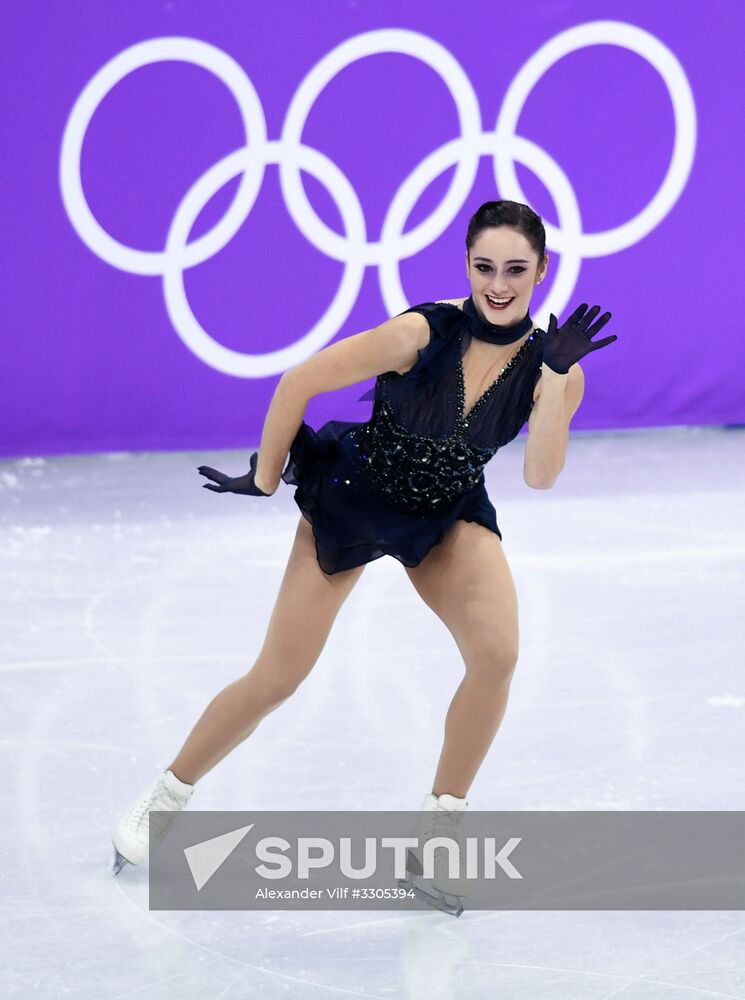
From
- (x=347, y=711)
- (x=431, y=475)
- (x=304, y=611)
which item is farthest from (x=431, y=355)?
(x=347, y=711)

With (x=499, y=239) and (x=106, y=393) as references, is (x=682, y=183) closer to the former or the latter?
(x=106, y=393)

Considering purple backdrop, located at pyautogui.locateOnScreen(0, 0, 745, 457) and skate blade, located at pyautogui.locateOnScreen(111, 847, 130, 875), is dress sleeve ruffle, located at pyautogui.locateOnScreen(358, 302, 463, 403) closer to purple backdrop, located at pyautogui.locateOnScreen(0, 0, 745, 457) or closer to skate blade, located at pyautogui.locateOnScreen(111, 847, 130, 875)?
skate blade, located at pyautogui.locateOnScreen(111, 847, 130, 875)

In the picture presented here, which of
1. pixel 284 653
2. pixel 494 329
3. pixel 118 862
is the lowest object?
pixel 118 862

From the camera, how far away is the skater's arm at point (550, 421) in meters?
3.12

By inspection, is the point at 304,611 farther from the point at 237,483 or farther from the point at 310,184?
the point at 310,184

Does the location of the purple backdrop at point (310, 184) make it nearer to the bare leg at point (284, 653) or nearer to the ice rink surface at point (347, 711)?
the ice rink surface at point (347, 711)

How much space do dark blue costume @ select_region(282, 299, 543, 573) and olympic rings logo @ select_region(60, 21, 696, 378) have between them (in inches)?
173

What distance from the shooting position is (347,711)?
4449mm

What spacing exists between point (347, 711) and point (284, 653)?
1204 mm

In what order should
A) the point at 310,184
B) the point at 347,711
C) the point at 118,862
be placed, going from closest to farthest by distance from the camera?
the point at 118,862
the point at 347,711
the point at 310,184

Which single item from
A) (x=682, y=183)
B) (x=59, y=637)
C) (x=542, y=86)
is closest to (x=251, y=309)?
(x=542, y=86)

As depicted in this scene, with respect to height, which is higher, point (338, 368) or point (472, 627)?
point (338, 368)

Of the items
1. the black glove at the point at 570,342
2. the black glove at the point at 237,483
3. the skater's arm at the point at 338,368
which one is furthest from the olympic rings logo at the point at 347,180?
the black glove at the point at 570,342

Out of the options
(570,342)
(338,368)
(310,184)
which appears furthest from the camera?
(310,184)
